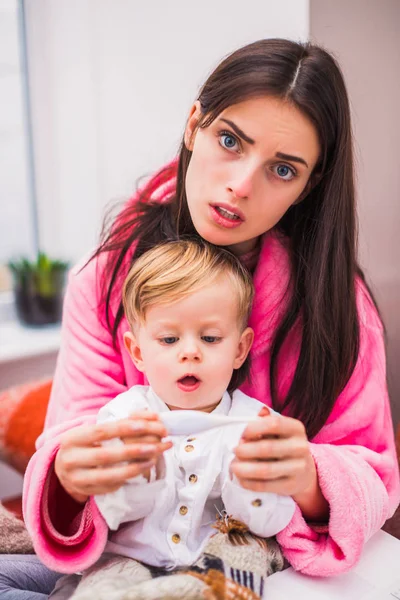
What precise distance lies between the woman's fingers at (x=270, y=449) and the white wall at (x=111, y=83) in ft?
2.39

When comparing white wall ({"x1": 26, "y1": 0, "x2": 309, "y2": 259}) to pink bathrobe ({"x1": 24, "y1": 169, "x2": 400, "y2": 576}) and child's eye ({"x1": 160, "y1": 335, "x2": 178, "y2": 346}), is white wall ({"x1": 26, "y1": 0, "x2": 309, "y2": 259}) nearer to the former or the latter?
pink bathrobe ({"x1": 24, "y1": 169, "x2": 400, "y2": 576})

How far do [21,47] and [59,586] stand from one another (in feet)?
5.18

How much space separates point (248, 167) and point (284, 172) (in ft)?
0.19

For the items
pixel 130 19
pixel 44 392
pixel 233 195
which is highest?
pixel 130 19

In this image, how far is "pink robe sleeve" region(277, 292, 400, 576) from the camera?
0.82m

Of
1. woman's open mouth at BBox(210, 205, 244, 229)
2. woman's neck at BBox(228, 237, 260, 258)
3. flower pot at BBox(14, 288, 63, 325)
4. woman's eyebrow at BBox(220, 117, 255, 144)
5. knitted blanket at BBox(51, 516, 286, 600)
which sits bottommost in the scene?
flower pot at BBox(14, 288, 63, 325)

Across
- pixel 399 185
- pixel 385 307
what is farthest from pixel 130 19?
pixel 385 307

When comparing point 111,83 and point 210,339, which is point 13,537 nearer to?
point 210,339

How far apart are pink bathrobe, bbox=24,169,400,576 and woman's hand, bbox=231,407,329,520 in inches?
3.7

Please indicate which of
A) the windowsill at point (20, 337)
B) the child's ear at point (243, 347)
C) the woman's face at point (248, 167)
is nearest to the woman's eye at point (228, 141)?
the woman's face at point (248, 167)

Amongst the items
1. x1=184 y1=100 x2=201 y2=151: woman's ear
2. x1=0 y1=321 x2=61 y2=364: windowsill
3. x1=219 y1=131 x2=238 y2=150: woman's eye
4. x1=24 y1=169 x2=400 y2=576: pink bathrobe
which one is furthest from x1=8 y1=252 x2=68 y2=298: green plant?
x1=219 y1=131 x2=238 y2=150: woman's eye

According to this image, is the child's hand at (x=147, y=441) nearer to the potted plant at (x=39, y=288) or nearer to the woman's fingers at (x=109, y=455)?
the woman's fingers at (x=109, y=455)

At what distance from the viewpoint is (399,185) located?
4.39ft

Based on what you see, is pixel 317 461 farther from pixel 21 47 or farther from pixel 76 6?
pixel 21 47
